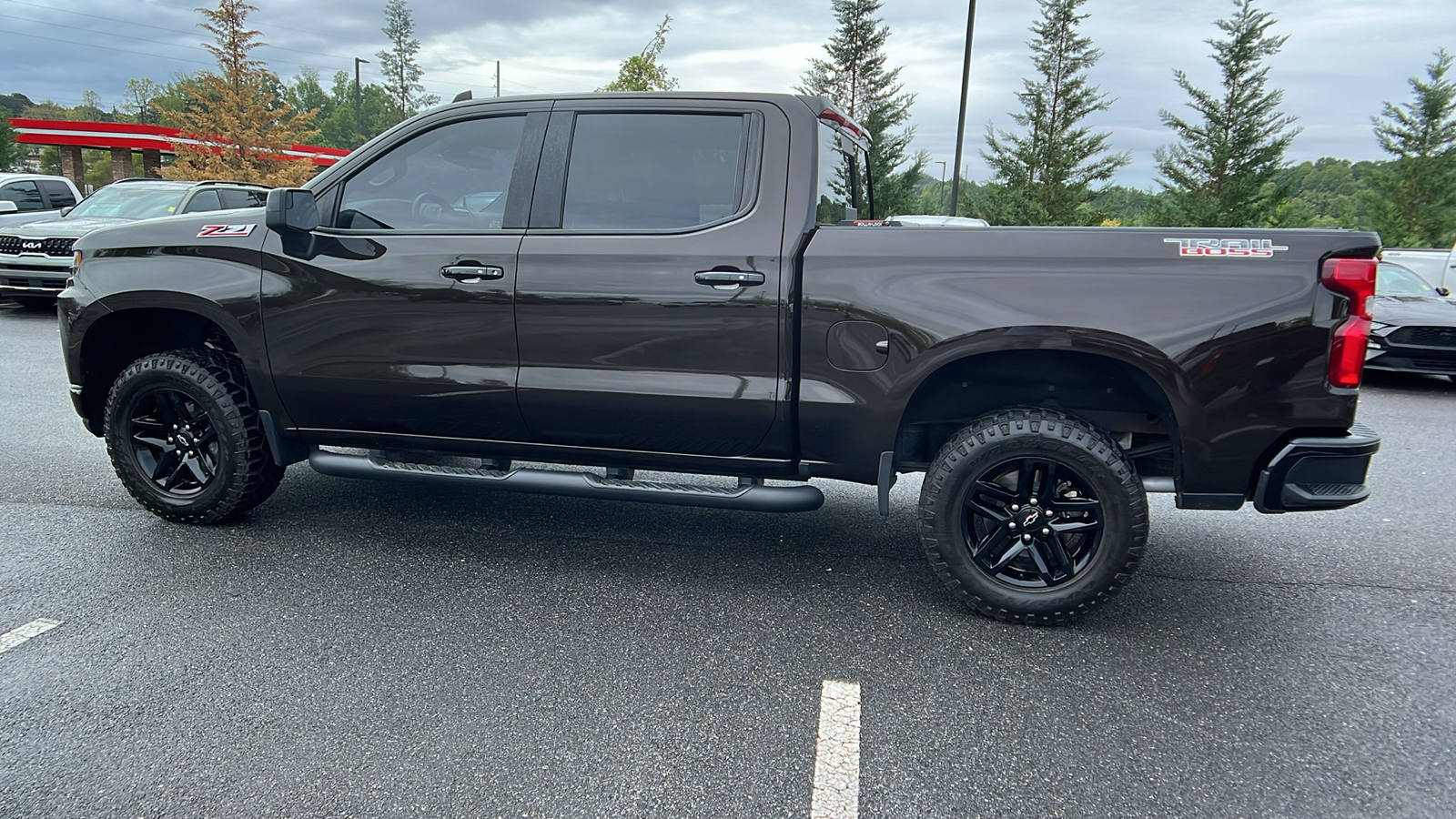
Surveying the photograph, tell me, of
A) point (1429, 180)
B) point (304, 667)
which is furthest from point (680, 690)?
point (1429, 180)

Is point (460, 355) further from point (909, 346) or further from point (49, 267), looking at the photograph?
point (49, 267)

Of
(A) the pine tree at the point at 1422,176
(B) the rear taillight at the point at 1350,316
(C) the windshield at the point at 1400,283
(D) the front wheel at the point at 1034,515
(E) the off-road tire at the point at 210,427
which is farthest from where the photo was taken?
(A) the pine tree at the point at 1422,176

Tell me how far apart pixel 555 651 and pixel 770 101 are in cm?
228

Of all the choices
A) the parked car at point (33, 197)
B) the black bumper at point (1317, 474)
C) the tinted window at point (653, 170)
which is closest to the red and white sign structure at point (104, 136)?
the parked car at point (33, 197)

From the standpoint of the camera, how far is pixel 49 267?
37.1 ft

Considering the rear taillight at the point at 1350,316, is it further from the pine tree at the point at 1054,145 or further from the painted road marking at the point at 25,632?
the pine tree at the point at 1054,145

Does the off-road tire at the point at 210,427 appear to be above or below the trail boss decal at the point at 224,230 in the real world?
below

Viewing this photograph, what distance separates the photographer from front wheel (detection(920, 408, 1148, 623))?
325cm

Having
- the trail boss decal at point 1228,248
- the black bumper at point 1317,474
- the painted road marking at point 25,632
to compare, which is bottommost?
the painted road marking at point 25,632

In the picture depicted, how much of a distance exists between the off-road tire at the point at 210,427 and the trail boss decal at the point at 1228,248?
396cm

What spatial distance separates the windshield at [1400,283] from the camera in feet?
32.8

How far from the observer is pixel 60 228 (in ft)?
37.6

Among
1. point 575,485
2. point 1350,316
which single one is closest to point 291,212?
point 575,485

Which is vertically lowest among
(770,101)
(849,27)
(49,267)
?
(49,267)
